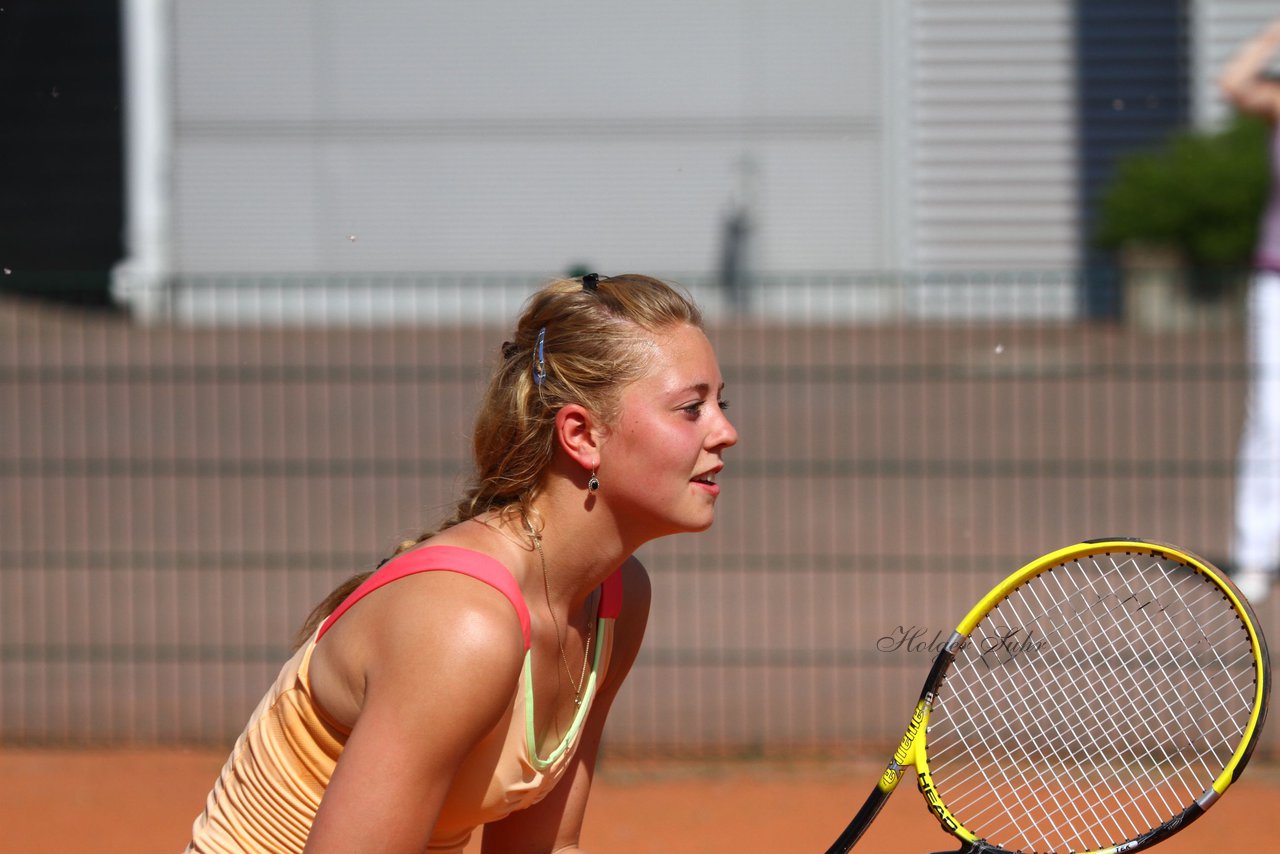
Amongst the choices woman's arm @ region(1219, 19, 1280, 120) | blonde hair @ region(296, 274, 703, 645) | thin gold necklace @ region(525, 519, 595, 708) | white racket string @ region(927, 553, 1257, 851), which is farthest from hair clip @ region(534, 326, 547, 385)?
woman's arm @ region(1219, 19, 1280, 120)

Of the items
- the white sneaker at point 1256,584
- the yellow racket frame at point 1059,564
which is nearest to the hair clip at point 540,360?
the yellow racket frame at point 1059,564

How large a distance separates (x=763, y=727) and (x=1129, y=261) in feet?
30.4

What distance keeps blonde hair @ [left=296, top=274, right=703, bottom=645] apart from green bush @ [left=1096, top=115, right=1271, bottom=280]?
39.3 feet

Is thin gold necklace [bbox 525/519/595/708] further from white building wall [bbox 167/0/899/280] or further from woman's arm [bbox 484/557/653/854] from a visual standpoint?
white building wall [bbox 167/0/899/280]

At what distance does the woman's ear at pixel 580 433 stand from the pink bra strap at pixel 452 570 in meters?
0.19

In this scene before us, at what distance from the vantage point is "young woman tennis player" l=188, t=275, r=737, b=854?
6.27ft

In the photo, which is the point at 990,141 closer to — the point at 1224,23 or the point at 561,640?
the point at 1224,23

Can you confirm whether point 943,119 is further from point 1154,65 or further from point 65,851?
point 65,851

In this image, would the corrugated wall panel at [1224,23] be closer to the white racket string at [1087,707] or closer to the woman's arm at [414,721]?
the white racket string at [1087,707]

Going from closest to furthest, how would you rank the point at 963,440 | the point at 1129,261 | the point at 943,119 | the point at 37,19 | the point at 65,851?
the point at 65,851
the point at 963,440
the point at 1129,261
the point at 943,119
the point at 37,19

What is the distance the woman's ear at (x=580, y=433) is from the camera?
7.09ft

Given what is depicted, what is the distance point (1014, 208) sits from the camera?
46.7 ft

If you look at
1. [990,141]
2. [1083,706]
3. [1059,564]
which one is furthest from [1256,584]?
[990,141]

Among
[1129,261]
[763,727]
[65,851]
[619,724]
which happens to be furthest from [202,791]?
[1129,261]
